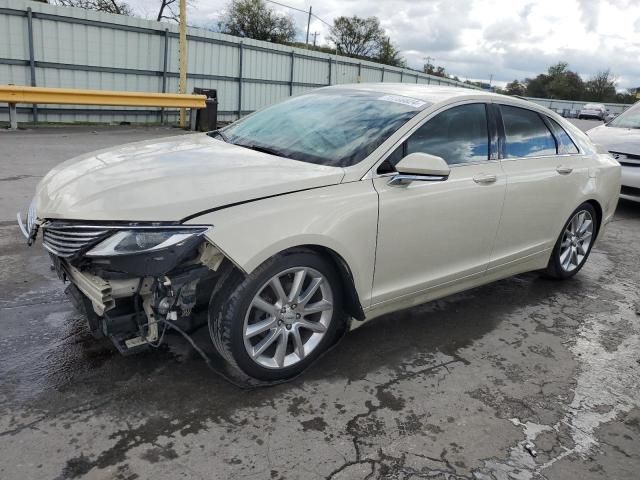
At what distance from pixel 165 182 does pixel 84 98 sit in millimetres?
10379

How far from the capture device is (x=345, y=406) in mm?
2865

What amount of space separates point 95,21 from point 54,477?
13092 mm

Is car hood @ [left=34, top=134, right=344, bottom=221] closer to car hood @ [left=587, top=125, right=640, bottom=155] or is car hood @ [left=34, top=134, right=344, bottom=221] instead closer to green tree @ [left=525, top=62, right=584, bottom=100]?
car hood @ [left=587, top=125, right=640, bottom=155]

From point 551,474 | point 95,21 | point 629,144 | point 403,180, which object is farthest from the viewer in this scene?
point 95,21

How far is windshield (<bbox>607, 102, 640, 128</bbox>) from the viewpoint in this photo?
9109 millimetres

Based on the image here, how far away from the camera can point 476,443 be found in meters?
2.66

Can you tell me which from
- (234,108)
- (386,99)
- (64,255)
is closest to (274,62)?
(234,108)

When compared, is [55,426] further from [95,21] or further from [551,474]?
[95,21]

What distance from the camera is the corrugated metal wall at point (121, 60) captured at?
39.3ft

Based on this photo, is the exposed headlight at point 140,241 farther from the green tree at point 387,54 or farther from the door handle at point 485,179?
the green tree at point 387,54

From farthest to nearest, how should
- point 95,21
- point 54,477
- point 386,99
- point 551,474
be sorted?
point 95,21, point 386,99, point 551,474, point 54,477

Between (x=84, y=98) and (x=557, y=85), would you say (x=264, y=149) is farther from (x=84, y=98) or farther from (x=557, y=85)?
(x=557, y=85)

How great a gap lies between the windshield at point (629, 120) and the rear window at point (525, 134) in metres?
5.69

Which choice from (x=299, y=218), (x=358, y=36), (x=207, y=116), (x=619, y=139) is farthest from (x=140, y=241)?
(x=358, y=36)
